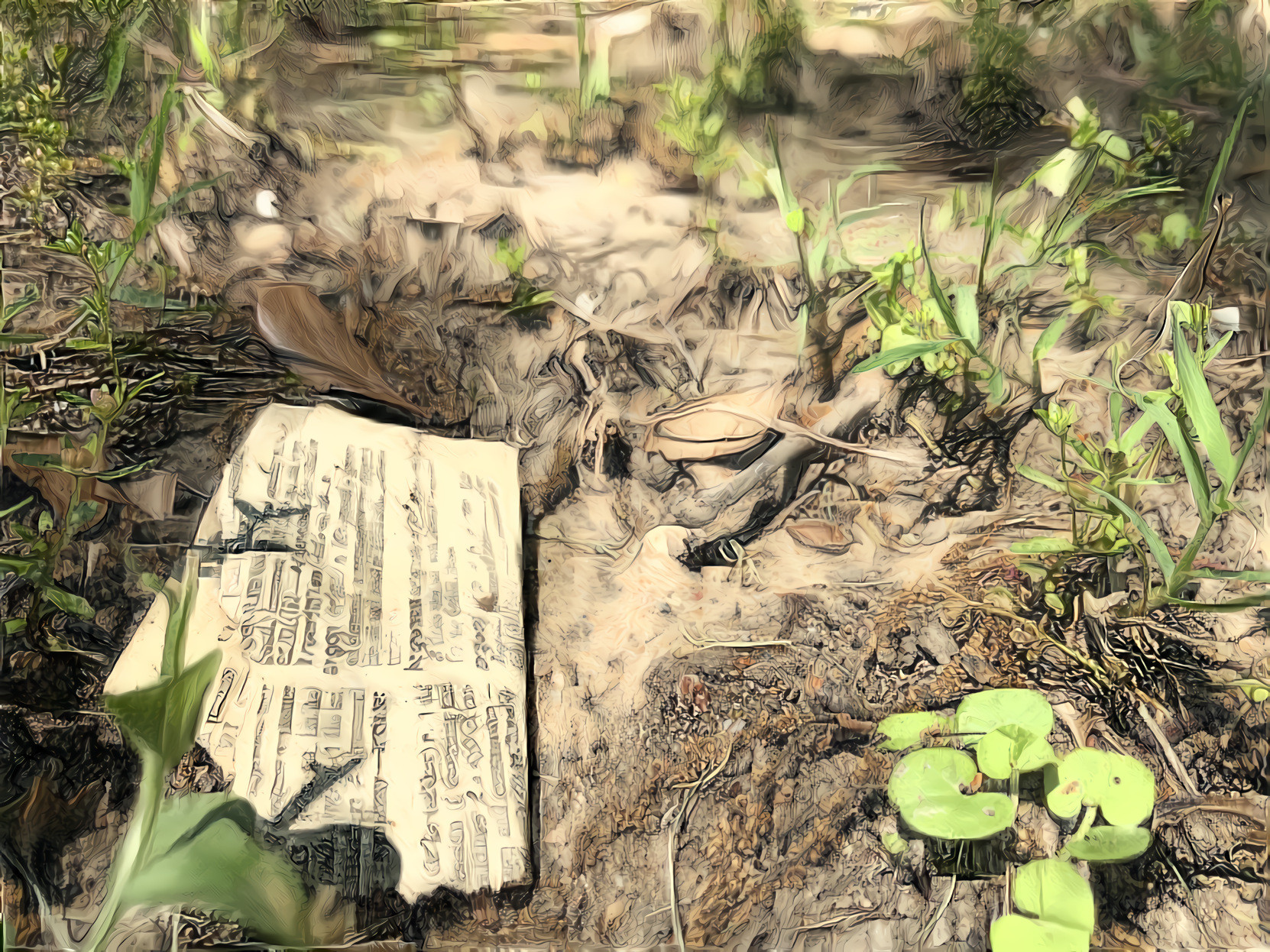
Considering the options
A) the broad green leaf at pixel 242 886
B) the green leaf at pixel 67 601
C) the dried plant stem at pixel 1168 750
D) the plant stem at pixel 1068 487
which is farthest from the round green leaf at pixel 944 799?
the green leaf at pixel 67 601

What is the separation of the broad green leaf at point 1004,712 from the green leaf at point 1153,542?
0.19 metres

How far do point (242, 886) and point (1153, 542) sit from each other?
972mm

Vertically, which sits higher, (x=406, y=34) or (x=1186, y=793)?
(x=406, y=34)

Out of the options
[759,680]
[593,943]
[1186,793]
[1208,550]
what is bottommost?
[593,943]

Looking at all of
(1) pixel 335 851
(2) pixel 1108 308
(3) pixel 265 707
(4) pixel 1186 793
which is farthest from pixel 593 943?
(2) pixel 1108 308

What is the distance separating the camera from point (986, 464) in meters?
0.79

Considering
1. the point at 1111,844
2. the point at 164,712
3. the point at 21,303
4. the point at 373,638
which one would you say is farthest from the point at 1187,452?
the point at 21,303

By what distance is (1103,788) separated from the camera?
706 millimetres

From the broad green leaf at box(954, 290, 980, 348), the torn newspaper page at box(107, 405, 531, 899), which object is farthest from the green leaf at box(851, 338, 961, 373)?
the torn newspaper page at box(107, 405, 531, 899)

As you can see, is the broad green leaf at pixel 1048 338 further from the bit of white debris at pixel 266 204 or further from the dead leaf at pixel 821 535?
the bit of white debris at pixel 266 204

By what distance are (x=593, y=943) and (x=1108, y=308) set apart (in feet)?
2.92

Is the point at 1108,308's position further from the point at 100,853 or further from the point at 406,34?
the point at 100,853

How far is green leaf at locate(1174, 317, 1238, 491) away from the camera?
728 mm

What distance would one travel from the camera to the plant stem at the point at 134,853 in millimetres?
571
